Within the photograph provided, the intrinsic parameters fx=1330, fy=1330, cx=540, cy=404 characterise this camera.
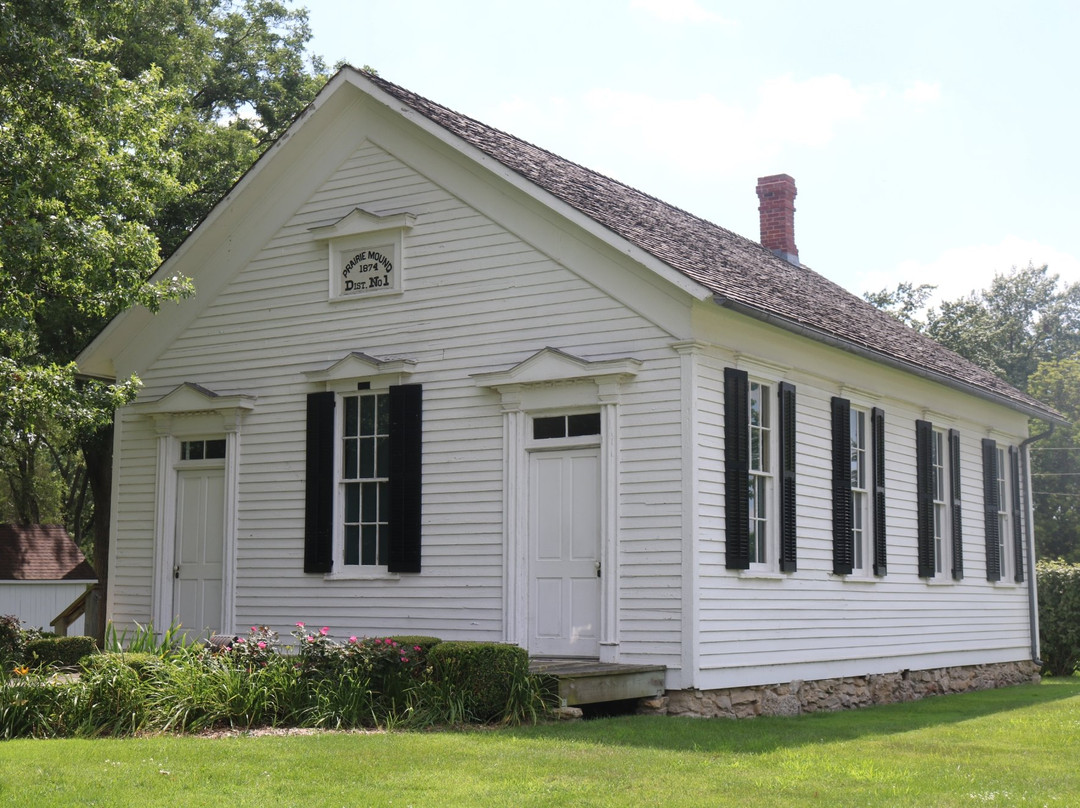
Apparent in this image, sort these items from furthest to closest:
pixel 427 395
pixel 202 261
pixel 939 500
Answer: pixel 939 500 < pixel 202 261 < pixel 427 395

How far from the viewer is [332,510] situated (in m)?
15.1

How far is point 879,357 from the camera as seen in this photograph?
15.4m

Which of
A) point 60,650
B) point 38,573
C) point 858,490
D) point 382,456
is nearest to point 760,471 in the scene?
point 858,490

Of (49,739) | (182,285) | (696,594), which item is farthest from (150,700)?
(182,285)

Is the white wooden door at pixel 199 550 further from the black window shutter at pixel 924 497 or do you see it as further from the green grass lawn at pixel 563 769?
the black window shutter at pixel 924 497

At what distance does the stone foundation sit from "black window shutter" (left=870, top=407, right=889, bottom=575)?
1444mm

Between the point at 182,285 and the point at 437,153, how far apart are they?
3.51 meters

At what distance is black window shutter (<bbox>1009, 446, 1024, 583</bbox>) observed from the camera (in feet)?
67.9

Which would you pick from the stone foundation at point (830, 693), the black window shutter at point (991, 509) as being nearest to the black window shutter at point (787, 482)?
the stone foundation at point (830, 693)

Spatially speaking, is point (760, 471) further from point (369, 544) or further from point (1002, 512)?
point (1002, 512)

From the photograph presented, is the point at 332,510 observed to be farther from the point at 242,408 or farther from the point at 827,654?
the point at 827,654

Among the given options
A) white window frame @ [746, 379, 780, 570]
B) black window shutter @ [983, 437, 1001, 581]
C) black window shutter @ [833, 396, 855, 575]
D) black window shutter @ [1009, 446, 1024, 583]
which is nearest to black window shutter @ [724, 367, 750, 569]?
white window frame @ [746, 379, 780, 570]

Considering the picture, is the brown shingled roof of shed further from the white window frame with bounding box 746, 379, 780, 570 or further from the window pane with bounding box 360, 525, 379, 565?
the window pane with bounding box 360, 525, 379, 565

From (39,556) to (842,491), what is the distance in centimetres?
1778
